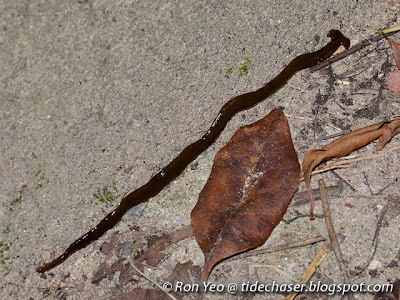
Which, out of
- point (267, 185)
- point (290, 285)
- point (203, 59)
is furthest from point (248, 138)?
point (290, 285)

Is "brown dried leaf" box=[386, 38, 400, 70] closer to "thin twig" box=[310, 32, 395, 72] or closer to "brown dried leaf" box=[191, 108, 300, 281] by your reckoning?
"thin twig" box=[310, 32, 395, 72]

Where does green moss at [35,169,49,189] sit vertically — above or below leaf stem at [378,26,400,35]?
below

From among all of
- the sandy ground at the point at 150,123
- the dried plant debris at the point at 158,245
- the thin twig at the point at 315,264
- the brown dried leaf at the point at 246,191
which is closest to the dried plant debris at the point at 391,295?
the sandy ground at the point at 150,123

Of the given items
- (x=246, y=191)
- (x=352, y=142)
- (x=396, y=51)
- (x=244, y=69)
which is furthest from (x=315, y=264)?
Answer: (x=396, y=51)

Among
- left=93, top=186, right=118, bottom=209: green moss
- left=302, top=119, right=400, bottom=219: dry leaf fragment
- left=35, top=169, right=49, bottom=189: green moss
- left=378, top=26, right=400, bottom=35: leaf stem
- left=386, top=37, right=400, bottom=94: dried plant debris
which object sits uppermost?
left=378, top=26, right=400, bottom=35: leaf stem

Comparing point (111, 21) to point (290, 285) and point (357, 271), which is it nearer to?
point (290, 285)

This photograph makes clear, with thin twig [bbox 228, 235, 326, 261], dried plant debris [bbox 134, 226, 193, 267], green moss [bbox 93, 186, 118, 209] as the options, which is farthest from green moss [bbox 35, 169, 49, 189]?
thin twig [bbox 228, 235, 326, 261]
